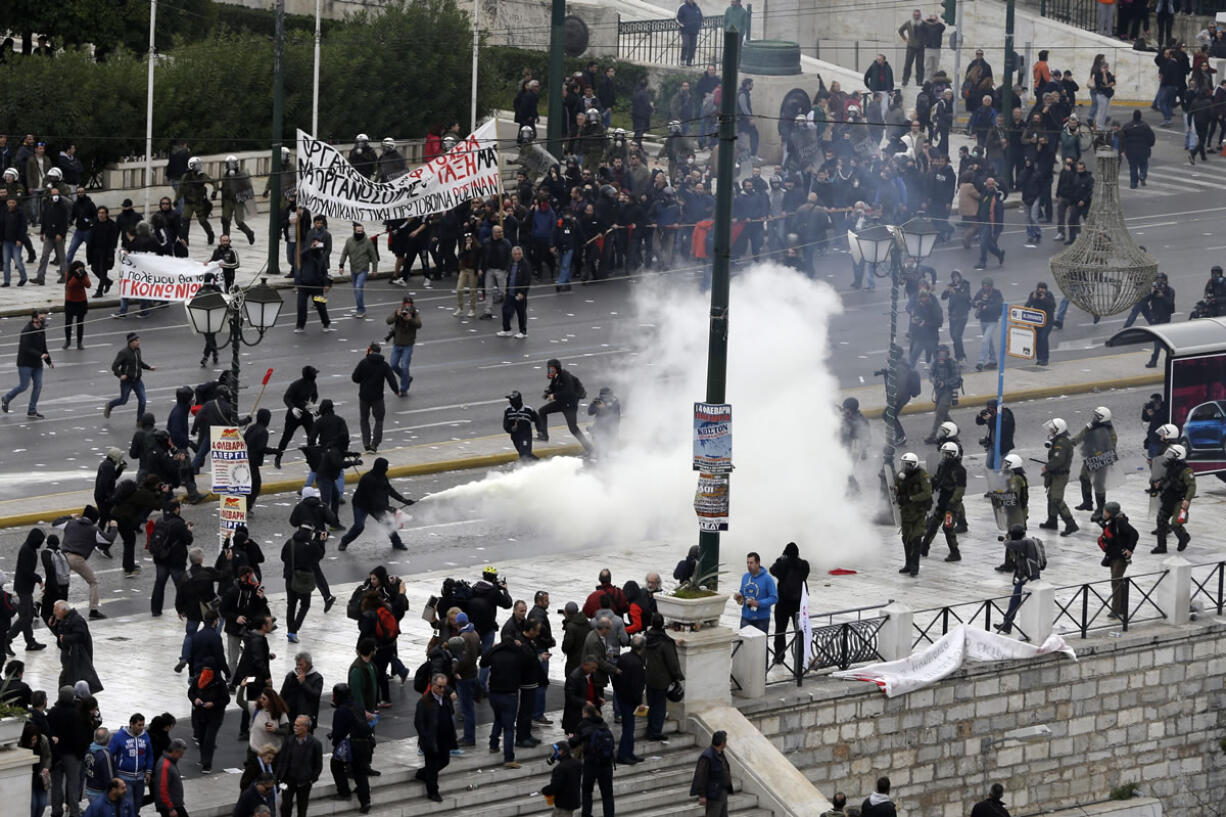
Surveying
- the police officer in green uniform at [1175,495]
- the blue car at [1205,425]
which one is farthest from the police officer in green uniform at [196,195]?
the police officer in green uniform at [1175,495]

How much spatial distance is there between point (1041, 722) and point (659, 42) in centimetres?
2915

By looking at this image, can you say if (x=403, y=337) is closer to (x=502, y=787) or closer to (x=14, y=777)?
(x=502, y=787)

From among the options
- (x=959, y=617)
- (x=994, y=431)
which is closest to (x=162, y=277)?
(x=994, y=431)

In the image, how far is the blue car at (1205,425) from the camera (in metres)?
33.8

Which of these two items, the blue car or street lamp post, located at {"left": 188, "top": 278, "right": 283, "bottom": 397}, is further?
the blue car

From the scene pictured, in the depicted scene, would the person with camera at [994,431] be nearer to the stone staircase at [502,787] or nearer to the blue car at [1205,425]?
the blue car at [1205,425]

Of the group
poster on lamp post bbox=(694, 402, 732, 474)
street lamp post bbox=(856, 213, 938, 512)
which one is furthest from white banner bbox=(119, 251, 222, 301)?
poster on lamp post bbox=(694, 402, 732, 474)

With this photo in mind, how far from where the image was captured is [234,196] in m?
43.9

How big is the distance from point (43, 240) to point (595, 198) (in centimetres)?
839

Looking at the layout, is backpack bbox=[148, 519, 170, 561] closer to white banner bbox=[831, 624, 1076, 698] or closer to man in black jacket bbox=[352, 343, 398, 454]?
white banner bbox=[831, 624, 1076, 698]

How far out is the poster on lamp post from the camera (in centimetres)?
2559

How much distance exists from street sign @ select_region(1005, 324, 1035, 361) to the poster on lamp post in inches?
407

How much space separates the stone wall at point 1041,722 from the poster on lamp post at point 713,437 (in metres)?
2.22

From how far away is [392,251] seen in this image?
42.8 m
